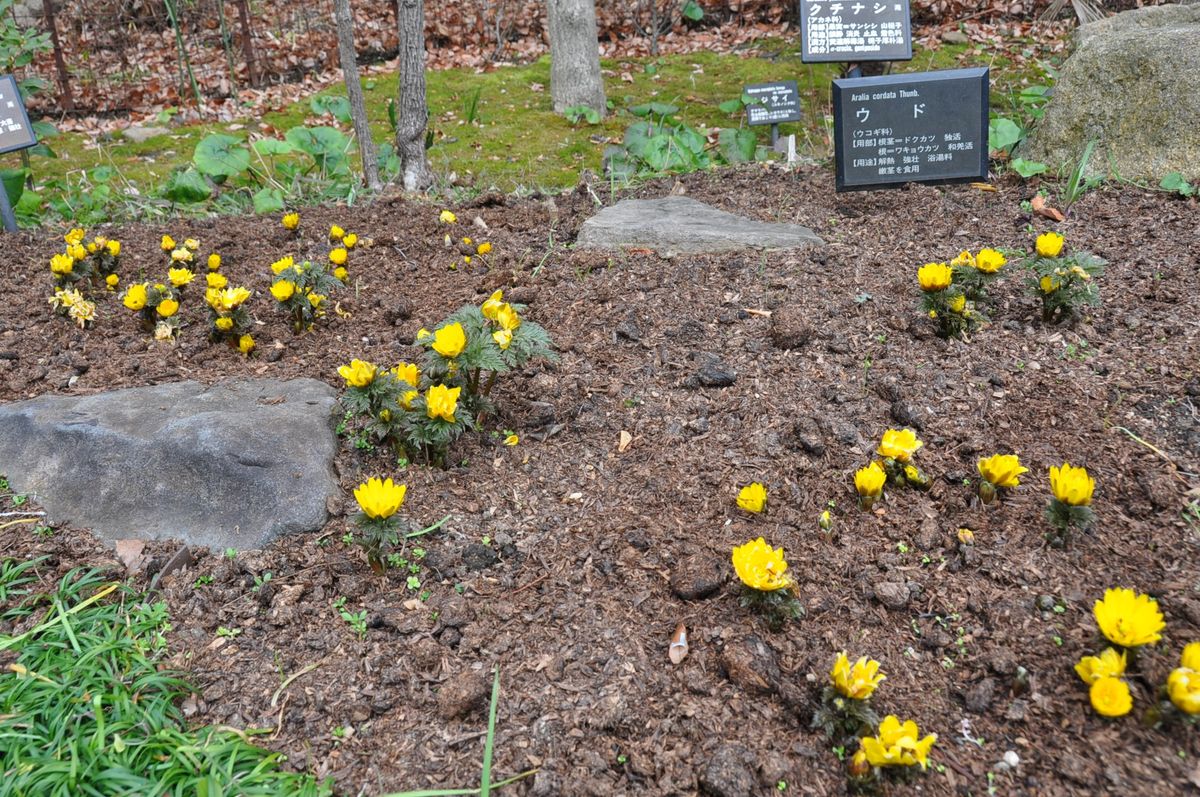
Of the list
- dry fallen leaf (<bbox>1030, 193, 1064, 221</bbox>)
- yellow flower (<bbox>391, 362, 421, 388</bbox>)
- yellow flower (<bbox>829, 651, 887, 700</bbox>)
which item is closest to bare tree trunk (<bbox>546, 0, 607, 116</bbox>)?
dry fallen leaf (<bbox>1030, 193, 1064, 221</bbox>)

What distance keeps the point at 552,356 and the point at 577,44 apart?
19.5ft

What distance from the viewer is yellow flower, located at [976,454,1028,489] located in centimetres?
203

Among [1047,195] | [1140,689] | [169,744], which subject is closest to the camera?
[1140,689]

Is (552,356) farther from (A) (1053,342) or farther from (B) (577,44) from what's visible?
(B) (577,44)

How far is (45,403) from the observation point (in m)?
2.70

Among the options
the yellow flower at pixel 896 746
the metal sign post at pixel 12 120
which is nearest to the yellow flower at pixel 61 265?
the metal sign post at pixel 12 120

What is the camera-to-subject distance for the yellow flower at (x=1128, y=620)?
5.03 ft

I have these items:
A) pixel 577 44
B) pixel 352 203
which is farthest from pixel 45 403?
pixel 577 44

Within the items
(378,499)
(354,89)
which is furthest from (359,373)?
(354,89)

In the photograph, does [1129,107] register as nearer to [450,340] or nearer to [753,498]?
[753,498]

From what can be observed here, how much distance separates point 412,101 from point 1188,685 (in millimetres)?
4844

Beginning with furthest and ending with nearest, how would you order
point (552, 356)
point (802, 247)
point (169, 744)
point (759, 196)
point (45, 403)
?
point (759, 196) < point (802, 247) < point (45, 403) < point (552, 356) < point (169, 744)

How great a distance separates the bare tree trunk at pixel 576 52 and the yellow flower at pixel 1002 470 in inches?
249

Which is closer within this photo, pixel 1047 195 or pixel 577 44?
pixel 1047 195
